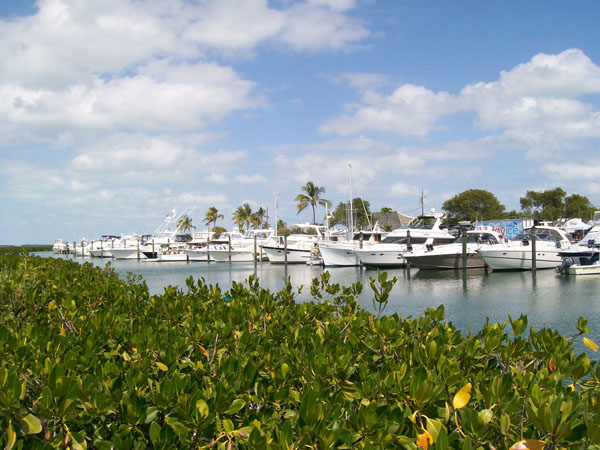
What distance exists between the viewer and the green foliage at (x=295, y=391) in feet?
7.16

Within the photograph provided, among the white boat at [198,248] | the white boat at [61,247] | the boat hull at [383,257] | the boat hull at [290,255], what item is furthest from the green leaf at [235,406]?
the white boat at [61,247]

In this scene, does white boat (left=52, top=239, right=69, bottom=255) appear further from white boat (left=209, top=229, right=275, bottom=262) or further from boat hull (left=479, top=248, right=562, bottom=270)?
boat hull (left=479, top=248, right=562, bottom=270)

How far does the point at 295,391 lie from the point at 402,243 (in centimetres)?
4115

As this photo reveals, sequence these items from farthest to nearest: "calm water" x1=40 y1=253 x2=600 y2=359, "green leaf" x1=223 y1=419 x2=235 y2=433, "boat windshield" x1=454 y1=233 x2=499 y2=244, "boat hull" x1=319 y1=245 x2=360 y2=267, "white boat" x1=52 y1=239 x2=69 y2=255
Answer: "white boat" x1=52 y1=239 x2=69 y2=255 < "boat hull" x1=319 y1=245 x2=360 y2=267 < "boat windshield" x1=454 y1=233 x2=499 y2=244 < "calm water" x1=40 y1=253 x2=600 y2=359 < "green leaf" x1=223 y1=419 x2=235 y2=433

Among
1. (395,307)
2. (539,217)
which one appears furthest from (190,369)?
(539,217)

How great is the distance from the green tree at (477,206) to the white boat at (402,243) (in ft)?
114

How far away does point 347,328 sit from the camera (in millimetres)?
4277

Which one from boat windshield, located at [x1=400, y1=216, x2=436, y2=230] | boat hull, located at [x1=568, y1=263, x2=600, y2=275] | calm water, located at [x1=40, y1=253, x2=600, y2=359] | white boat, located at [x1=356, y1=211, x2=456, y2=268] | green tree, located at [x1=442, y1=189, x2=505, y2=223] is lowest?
calm water, located at [x1=40, y1=253, x2=600, y2=359]

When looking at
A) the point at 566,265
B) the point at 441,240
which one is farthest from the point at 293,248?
the point at 566,265

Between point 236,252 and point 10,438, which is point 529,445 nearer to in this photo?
point 10,438

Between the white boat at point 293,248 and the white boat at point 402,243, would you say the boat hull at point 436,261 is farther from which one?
the white boat at point 293,248

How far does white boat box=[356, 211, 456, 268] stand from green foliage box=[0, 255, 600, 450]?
123 feet

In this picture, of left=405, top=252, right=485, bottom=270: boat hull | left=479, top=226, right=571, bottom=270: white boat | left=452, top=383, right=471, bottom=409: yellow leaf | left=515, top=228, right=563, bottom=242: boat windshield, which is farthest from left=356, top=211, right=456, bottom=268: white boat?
left=452, top=383, right=471, bottom=409: yellow leaf

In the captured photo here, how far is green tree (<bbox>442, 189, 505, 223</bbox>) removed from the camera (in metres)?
77.0
